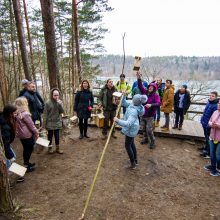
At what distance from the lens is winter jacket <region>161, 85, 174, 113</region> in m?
6.71

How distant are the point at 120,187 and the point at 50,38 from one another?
14.9 ft

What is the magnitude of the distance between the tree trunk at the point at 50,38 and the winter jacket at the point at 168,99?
11.4ft

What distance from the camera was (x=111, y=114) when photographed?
6.57 m

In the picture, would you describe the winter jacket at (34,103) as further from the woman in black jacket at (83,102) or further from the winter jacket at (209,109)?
the winter jacket at (209,109)

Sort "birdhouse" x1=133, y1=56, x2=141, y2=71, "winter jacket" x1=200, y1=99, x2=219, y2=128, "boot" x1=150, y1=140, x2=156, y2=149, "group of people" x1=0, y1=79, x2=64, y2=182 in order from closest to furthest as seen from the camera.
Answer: "group of people" x1=0, y1=79, x2=64, y2=182 → "birdhouse" x1=133, y1=56, x2=141, y2=71 → "winter jacket" x1=200, y1=99, x2=219, y2=128 → "boot" x1=150, y1=140, x2=156, y2=149

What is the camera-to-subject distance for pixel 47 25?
19.7 ft

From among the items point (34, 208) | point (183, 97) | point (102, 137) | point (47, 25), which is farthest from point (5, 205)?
point (183, 97)

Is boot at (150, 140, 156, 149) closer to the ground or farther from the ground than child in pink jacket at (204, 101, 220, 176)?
closer to the ground

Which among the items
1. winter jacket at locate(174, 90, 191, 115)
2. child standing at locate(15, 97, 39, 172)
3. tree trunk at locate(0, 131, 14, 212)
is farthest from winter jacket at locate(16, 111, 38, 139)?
winter jacket at locate(174, 90, 191, 115)

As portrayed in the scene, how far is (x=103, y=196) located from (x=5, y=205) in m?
1.69

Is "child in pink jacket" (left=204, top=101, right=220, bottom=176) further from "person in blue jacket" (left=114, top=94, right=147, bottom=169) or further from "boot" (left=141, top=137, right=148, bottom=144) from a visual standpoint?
"boot" (left=141, top=137, right=148, bottom=144)

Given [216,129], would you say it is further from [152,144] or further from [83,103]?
[83,103]

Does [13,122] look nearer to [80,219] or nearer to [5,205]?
[5,205]

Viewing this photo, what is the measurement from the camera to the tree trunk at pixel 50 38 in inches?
230
